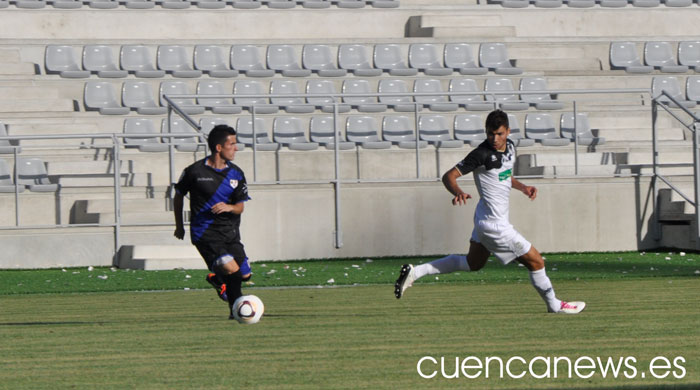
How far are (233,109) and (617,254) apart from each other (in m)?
6.93

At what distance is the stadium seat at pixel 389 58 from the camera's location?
→ 25.3 m

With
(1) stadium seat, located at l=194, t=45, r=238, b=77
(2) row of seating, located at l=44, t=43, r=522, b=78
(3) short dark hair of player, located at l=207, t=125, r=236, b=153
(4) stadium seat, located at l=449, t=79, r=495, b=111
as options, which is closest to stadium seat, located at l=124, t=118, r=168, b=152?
(2) row of seating, located at l=44, t=43, r=522, b=78

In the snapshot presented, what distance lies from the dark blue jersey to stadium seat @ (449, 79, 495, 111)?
12.2 metres

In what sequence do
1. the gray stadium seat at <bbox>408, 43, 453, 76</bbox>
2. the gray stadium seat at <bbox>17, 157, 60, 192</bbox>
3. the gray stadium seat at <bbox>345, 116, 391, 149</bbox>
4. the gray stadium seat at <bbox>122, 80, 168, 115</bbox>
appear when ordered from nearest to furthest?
1. the gray stadium seat at <bbox>17, 157, 60, 192</bbox>
2. the gray stadium seat at <bbox>345, 116, 391, 149</bbox>
3. the gray stadium seat at <bbox>122, 80, 168, 115</bbox>
4. the gray stadium seat at <bbox>408, 43, 453, 76</bbox>

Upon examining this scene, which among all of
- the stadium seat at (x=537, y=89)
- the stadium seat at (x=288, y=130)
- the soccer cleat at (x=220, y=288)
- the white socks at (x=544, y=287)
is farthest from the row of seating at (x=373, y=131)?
the white socks at (x=544, y=287)

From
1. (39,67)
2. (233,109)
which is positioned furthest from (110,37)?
(233,109)

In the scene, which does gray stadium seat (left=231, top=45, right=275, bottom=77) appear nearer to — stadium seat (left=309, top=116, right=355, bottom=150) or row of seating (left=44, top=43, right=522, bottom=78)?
row of seating (left=44, top=43, right=522, bottom=78)

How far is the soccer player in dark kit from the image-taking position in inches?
402

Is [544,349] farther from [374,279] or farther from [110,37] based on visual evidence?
[110,37]

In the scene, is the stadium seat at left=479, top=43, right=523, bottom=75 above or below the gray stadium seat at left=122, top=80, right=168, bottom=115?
above

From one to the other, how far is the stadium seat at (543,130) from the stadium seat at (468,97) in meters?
0.71

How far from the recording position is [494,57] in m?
26.0

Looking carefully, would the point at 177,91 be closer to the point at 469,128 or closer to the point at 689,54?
the point at 469,128

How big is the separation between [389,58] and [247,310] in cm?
1601
